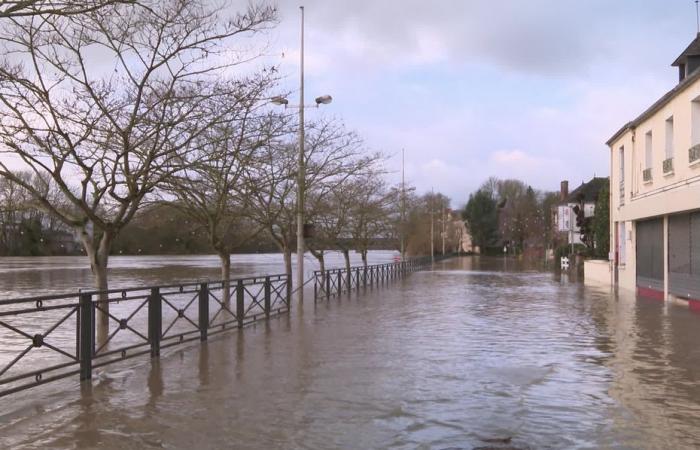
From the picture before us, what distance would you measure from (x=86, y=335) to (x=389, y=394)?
3724mm

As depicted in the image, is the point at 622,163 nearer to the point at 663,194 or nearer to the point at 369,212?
the point at 663,194

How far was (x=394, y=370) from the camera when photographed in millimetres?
8664

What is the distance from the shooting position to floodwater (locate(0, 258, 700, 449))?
5649 millimetres

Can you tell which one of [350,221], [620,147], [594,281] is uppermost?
[620,147]

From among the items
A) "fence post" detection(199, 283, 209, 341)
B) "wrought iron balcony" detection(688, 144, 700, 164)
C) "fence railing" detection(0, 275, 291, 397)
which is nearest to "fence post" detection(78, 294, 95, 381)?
"fence railing" detection(0, 275, 291, 397)

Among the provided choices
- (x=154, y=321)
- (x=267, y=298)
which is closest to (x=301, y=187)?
(x=267, y=298)

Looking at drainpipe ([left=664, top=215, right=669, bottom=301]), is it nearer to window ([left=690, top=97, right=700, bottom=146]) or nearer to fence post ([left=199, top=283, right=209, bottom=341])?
window ([left=690, top=97, right=700, bottom=146])

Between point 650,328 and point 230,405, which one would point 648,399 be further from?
point 650,328

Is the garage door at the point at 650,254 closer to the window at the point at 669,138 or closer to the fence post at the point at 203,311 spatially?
the window at the point at 669,138

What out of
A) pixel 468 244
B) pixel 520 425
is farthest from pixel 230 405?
pixel 468 244

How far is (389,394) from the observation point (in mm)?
7242

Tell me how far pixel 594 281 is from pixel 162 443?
28.3 meters

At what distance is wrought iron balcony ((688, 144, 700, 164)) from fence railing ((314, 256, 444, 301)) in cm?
1112

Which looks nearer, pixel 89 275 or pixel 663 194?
pixel 663 194
